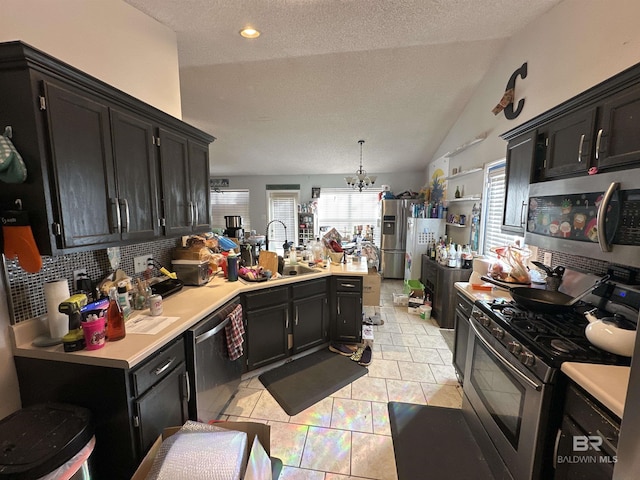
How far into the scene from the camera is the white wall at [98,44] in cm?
125

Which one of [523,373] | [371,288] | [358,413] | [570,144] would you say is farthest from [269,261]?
[570,144]

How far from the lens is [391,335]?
3.31 m

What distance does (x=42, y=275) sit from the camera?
1.40 metres

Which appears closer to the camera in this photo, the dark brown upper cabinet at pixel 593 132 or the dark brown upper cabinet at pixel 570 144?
the dark brown upper cabinet at pixel 593 132

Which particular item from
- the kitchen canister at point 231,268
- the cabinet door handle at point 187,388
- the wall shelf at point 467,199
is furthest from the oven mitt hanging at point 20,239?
the wall shelf at point 467,199

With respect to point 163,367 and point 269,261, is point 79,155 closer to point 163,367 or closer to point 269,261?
point 163,367

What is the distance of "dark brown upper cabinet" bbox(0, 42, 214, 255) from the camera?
1.13 m

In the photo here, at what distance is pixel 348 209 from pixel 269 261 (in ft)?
14.5

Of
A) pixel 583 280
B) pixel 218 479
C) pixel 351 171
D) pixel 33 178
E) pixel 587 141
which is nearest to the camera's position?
pixel 218 479

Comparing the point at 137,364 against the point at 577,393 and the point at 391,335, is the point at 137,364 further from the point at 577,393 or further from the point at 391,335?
the point at 391,335

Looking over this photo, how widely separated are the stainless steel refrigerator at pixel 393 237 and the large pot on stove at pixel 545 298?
3949 mm

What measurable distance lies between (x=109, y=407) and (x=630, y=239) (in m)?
2.40

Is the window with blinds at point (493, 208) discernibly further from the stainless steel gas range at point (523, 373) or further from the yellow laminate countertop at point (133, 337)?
the yellow laminate countertop at point (133, 337)

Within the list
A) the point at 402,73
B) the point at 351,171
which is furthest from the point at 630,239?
the point at 351,171
